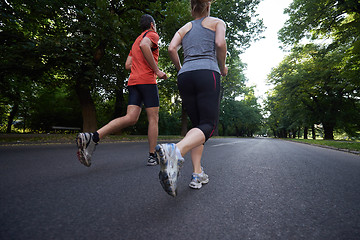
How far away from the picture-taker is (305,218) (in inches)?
50.7

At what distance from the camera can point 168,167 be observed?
1338mm

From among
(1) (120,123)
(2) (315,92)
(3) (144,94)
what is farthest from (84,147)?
(2) (315,92)

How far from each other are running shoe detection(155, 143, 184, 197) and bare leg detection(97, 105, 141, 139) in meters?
1.38

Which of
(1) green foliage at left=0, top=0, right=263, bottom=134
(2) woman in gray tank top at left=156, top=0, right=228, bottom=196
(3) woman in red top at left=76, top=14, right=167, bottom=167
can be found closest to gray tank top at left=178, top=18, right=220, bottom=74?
(2) woman in gray tank top at left=156, top=0, right=228, bottom=196

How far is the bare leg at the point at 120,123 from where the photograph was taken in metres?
2.50

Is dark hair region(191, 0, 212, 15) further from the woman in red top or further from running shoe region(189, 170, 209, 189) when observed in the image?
running shoe region(189, 170, 209, 189)

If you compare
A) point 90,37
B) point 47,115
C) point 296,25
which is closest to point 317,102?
point 296,25

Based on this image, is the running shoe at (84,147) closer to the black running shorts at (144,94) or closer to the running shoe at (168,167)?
the black running shorts at (144,94)

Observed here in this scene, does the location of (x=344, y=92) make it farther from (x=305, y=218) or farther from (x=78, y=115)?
(x=78, y=115)

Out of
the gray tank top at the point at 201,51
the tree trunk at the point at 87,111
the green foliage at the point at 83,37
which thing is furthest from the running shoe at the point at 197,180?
the tree trunk at the point at 87,111

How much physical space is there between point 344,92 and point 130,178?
28528mm

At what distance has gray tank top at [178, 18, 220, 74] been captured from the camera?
190cm

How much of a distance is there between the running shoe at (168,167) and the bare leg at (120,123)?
1.38 m

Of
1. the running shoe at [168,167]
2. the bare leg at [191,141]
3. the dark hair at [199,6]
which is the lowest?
the running shoe at [168,167]
